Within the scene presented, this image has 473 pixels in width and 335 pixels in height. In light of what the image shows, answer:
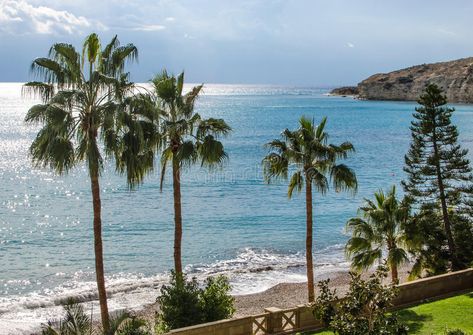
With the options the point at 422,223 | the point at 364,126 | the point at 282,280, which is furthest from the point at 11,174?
the point at 364,126

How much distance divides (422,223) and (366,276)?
873 centimetres

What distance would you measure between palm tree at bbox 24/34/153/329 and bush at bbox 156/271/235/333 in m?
1.88

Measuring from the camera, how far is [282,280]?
34.8 metres

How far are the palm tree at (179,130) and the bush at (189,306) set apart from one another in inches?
58.4

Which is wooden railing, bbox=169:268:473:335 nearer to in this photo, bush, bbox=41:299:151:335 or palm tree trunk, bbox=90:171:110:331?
bush, bbox=41:299:151:335

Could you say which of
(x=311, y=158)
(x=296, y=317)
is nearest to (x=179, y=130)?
(x=311, y=158)

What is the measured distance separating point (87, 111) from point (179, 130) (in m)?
3.63

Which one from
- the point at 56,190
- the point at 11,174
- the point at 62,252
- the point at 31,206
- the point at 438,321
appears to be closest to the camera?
the point at 438,321

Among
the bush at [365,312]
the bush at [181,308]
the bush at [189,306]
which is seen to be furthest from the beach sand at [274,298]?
the bush at [365,312]

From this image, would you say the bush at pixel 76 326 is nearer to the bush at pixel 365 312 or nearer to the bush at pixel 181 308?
the bush at pixel 181 308

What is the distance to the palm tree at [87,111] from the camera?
15.8 m

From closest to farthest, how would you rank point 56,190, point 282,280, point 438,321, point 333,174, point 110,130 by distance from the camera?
point 110,130
point 438,321
point 333,174
point 282,280
point 56,190

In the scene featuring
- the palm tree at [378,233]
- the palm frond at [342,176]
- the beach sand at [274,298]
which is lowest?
the beach sand at [274,298]

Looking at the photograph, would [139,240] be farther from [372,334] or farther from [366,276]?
[372,334]
